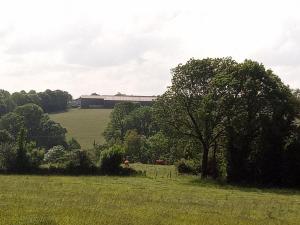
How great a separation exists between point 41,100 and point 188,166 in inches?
5037

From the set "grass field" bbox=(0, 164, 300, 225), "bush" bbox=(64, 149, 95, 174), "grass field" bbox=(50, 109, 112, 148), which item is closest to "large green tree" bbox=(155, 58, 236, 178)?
"bush" bbox=(64, 149, 95, 174)

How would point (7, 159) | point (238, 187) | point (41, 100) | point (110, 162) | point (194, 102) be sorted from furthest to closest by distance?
1. point (41, 100)
2. point (110, 162)
3. point (7, 159)
4. point (194, 102)
5. point (238, 187)

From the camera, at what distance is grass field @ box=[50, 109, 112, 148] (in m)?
136

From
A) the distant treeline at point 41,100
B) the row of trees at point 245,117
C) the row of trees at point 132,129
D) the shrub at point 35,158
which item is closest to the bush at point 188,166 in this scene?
the row of trees at point 245,117

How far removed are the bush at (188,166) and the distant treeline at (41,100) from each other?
11277 centimetres

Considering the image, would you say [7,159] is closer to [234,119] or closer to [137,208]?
[234,119]

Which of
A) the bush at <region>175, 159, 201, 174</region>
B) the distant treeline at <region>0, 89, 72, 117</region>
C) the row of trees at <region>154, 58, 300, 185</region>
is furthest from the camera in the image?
the distant treeline at <region>0, 89, 72, 117</region>

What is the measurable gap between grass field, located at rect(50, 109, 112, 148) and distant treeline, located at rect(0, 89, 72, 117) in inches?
370

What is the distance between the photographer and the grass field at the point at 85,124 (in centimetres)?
13650

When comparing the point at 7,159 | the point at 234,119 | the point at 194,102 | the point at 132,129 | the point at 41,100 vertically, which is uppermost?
the point at 41,100

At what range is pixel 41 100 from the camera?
7234 inches

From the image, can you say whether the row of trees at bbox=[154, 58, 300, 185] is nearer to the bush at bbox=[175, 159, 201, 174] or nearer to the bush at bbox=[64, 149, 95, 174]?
the bush at bbox=[175, 159, 201, 174]

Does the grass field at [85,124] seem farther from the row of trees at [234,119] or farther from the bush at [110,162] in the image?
the row of trees at [234,119]

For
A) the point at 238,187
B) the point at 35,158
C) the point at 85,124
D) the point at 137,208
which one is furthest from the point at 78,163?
the point at 85,124
